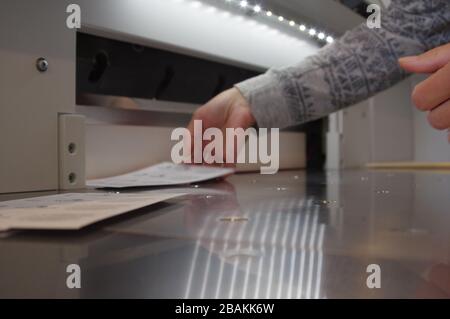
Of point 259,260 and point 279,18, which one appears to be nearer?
point 259,260

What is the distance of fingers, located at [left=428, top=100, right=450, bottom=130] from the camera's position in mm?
626

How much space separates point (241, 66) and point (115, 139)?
0.51 metres

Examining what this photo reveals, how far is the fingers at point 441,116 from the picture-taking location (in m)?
0.63

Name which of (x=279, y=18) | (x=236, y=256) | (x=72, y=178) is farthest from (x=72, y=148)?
(x=279, y=18)

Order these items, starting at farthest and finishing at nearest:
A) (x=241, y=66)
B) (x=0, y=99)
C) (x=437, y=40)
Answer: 1. (x=241, y=66)
2. (x=437, y=40)
3. (x=0, y=99)

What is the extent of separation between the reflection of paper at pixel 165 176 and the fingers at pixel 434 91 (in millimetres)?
448

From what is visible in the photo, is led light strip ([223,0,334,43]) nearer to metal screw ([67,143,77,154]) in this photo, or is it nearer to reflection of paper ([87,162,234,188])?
reflection of paper ([87,162,234,188])

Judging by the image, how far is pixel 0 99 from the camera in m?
0.64

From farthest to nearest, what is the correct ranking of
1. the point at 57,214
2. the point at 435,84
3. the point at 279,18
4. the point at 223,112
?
the point at 279,18 < the point at 223,112 < the point at 435,84 < the point at 57,214

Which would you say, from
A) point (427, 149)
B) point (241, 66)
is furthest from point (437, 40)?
point (427, 149)

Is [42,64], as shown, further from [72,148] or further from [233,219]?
[233,219]

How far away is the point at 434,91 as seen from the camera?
60cm

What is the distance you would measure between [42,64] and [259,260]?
0.62 meters
